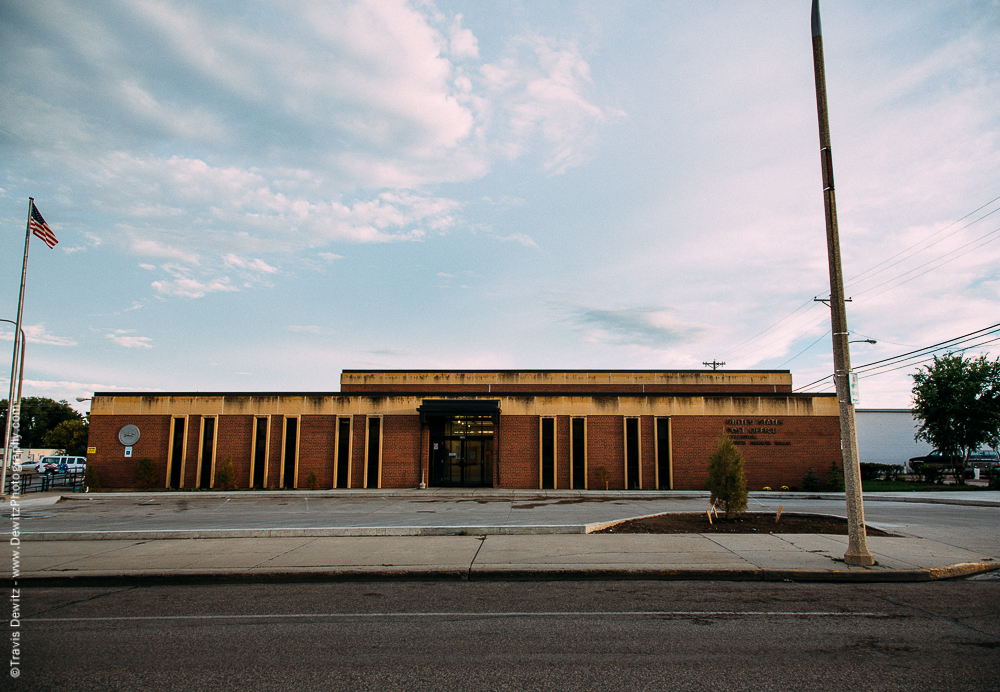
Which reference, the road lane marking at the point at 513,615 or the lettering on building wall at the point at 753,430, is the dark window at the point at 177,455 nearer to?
the road lane marking at the point at 513,615

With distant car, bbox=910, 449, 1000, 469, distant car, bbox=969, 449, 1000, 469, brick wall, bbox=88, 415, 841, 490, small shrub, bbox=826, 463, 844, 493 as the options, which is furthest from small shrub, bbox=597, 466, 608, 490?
distant car, bbox=969, 449, 1000, 469

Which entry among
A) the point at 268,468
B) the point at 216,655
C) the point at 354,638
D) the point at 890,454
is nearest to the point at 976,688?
the point at 354,638

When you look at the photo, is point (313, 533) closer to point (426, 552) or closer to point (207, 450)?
point (426, 552)

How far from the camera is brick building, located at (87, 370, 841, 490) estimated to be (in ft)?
104

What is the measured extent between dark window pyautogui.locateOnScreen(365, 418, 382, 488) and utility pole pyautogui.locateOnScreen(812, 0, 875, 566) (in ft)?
83.4

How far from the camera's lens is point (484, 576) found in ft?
31.6

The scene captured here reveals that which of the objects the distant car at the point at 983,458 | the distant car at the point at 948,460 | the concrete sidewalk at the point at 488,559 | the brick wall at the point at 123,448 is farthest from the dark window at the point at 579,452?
the distant car at the point at 983,458

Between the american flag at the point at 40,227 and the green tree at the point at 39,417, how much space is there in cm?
8925

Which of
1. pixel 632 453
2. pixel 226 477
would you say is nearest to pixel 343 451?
pixel 226 477

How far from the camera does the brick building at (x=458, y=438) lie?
31781 millimetres

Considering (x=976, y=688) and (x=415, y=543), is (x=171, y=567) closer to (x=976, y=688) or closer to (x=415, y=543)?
(x=415, y=543)

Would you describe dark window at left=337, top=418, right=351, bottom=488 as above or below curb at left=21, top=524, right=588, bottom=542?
above

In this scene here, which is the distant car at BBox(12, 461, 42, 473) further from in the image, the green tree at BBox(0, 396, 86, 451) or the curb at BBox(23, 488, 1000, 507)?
the green tree at BBox(0, 396, 86, 451)

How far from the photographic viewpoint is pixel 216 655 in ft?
19.6
